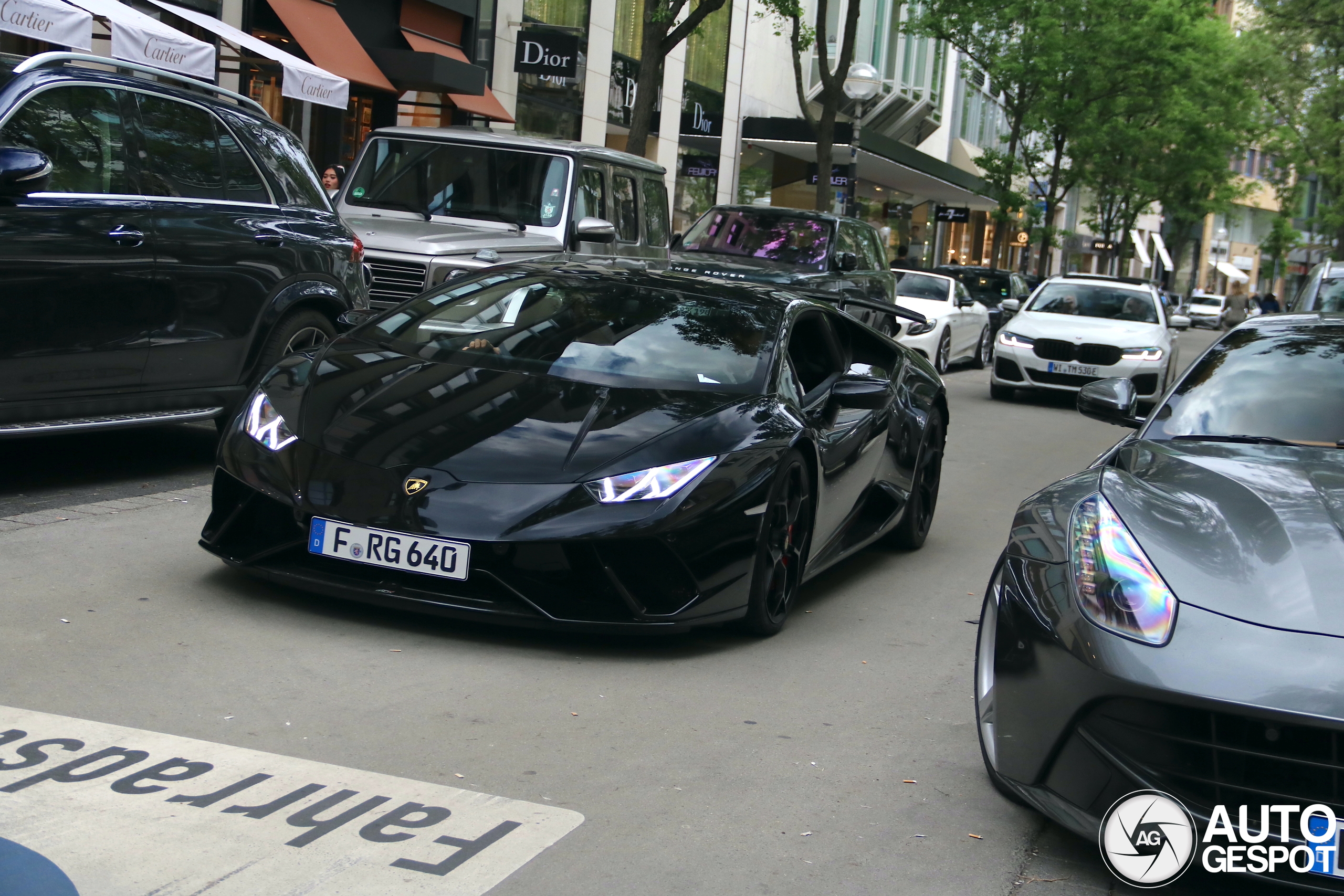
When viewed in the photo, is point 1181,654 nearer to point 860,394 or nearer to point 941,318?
point 860,394

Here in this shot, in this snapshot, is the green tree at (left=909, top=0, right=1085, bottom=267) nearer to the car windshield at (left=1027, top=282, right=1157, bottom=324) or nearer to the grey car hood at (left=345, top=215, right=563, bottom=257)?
the car windshield at (left=1027, top=282, right=1157, bottom=324)

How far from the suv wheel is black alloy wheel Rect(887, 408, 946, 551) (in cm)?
322

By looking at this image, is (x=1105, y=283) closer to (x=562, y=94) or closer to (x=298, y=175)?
(x=562, y=94)

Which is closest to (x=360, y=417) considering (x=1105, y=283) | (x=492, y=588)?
(x=492, y=588)

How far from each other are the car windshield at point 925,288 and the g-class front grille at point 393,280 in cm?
1233

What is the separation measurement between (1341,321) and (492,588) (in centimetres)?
330

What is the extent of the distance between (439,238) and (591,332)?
510 cm

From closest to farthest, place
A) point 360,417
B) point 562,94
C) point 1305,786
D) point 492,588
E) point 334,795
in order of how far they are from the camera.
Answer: point 1305,786 → point 334,795 → point 492,588 → point 360,417 → point 562,94

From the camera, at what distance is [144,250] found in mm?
7309

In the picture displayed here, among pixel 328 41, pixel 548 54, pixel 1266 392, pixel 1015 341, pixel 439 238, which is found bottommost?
pixel 1015 341

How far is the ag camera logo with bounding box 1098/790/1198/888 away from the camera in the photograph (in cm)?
332

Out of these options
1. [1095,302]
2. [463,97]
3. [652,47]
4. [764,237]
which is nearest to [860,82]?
[463,97]

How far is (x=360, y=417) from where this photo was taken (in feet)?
17.6

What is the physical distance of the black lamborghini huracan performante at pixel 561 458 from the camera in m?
4.93
